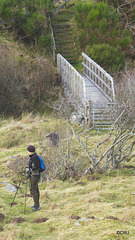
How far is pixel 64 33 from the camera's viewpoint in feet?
86.2

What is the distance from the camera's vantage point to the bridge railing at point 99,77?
18094 mm

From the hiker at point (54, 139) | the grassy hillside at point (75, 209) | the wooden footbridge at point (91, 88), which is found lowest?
the grassy hillside at point (75, 209)

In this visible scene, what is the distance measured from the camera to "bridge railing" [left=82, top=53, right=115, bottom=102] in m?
18.1

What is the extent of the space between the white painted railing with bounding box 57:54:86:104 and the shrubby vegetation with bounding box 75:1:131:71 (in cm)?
218

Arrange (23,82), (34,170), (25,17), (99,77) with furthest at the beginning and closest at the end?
(25,17) → (23,82) → (99,77) → (34,170)

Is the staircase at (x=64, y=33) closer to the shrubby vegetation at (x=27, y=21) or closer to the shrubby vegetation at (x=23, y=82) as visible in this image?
the shrubby vegetation at (x=27, y=21)

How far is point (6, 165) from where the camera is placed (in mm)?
11031

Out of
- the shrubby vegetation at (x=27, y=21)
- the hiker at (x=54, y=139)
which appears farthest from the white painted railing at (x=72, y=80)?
the hiker at (x=54, y=139)

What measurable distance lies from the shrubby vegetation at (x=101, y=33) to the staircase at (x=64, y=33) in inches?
37.6

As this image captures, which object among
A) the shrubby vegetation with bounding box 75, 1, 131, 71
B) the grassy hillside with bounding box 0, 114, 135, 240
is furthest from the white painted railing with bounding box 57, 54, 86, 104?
the grassy hillside with bounding box 0, 114, 135, 240

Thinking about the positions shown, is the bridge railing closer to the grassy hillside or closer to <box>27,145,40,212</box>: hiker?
the grassy hillside

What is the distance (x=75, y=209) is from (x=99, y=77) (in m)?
13.1

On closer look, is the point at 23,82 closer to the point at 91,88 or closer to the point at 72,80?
the point at 72,80

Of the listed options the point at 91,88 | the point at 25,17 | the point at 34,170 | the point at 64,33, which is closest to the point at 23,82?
the point at 91,88
